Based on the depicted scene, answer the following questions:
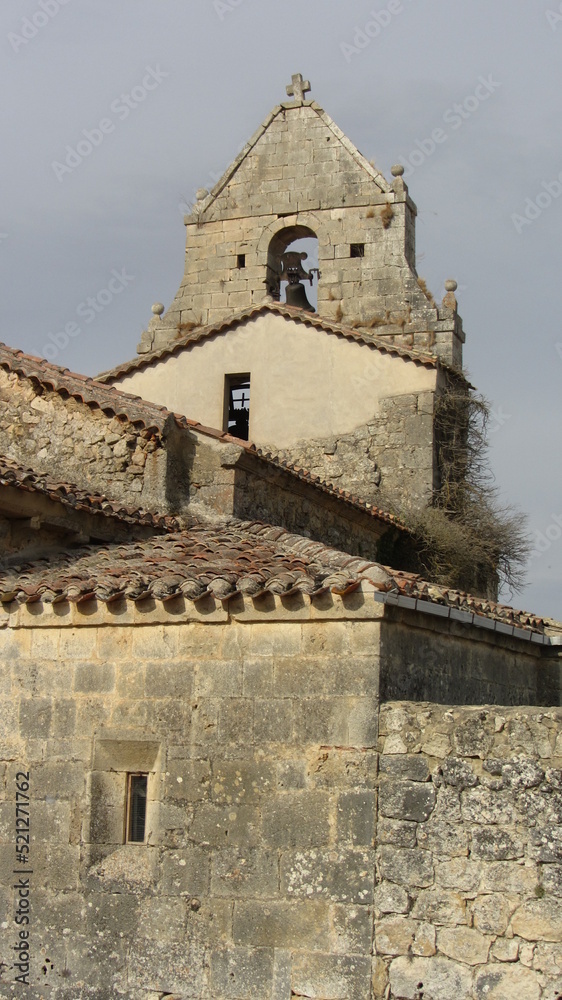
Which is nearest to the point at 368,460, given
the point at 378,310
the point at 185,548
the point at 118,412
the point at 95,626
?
the point at 378,310

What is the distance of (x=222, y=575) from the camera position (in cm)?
788

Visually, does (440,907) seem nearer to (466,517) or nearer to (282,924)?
(282,924)

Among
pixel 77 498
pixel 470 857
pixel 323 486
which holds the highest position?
pixel 323 486

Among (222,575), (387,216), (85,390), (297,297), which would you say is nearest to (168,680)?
(222,575)

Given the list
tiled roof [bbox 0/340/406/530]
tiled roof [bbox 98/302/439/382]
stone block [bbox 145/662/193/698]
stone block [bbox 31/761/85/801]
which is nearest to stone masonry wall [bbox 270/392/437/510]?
tiled roof [bbox 98/302/439/382]

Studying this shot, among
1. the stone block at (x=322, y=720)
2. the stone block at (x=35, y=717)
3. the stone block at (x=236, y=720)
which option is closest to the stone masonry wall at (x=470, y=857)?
the stone block at (x=322, y=720)

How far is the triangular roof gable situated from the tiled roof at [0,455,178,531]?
28.6 ft

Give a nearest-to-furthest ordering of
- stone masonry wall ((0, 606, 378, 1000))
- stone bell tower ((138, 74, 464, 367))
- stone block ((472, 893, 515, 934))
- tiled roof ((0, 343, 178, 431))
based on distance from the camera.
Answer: stone block ((472, 893, 515, 934)), stone masonry wall ((0, 606, 378, 1000)), tiled roof ((0, 343, 178, 431)), stone bell tower ((138, 74, 464, 367))

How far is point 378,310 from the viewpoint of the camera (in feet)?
57.6

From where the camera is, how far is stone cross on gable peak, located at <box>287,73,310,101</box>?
1873 centimetres

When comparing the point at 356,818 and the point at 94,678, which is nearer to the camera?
the point at 356,818

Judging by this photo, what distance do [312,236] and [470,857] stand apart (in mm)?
13318

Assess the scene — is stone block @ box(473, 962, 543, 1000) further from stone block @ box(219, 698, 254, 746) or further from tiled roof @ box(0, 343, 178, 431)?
tiled roof @ box(0, 343, 178, 431)

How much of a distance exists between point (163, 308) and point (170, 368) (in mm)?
1719
